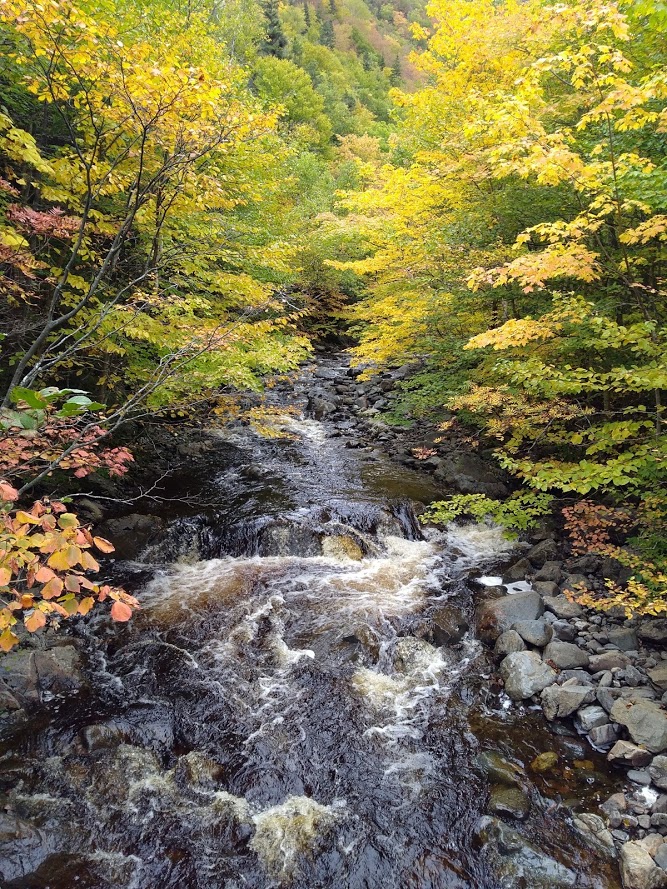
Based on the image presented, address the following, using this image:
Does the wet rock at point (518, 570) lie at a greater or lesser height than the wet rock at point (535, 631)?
greater

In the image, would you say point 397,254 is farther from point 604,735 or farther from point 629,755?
point 629,755

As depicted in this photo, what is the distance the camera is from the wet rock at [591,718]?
17.0ft

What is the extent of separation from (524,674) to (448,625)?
4.36 feet

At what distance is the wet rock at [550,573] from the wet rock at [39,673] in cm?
690

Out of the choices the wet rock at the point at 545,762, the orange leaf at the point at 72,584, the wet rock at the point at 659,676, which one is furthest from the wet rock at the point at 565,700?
the orange leaf at the point at 72,584

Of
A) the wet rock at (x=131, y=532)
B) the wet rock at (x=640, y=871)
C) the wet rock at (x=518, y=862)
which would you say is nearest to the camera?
the wet rock at (x=640, y=871)

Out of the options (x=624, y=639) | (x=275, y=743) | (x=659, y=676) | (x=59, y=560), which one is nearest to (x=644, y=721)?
(x=659, y=676)

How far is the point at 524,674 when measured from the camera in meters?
5.87

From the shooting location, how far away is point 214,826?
14.0 feet

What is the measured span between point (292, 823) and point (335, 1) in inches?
3428

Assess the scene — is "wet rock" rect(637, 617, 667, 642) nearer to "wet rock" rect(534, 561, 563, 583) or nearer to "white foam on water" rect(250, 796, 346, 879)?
"wet rock" rect(534, 561, 563, 583)

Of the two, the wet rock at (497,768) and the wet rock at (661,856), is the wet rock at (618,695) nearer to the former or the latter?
the wet rock at (497,768)

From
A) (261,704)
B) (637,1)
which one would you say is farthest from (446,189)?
(261,704)

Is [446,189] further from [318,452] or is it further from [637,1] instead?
[318,452]
